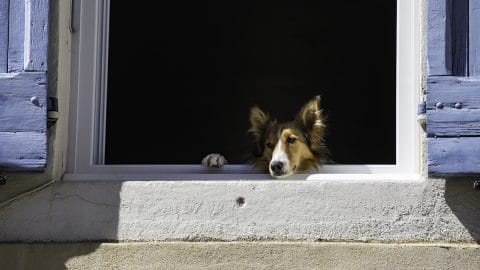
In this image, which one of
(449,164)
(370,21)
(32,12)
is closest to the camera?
(449,164)

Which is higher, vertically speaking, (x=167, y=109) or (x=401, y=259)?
(x=167, y=109)

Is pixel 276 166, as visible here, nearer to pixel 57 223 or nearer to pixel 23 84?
pixel 57 223

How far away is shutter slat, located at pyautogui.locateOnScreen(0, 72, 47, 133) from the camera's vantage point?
10.7 ft

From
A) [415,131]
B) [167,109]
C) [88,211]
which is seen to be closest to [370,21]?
[167,109]

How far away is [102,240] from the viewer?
11.3 feet

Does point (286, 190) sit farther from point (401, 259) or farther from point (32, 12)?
point (32, 12)

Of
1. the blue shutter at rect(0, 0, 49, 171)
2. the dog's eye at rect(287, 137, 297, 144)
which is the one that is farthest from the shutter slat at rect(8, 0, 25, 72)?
the dog's eye at rect(287, 137, 297, 144)

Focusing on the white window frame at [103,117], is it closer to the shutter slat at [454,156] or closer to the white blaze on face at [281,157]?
the white blaze on face at [281,157]

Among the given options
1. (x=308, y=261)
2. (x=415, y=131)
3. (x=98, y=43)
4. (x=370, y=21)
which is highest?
(x=370, y=21)

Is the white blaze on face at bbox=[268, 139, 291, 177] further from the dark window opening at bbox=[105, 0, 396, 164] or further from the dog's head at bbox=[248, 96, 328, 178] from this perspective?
the dark window opening at bbox=[105, 0, 396, 164]

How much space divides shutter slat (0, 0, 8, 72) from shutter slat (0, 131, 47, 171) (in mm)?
305

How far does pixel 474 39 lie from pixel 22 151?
6.32 feet

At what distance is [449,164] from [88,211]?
1.57 m

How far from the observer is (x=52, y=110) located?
3398 millimetres
